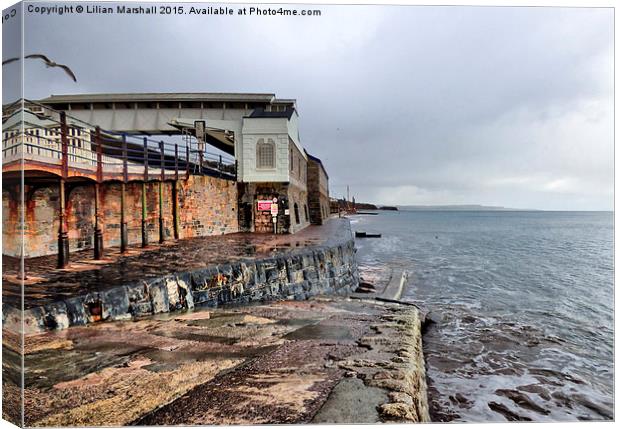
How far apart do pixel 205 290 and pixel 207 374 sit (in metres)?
2.73

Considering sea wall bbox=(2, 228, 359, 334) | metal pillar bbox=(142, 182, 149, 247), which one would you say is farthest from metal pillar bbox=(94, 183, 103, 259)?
sea wall bbox=(2, 228, 359, 334)

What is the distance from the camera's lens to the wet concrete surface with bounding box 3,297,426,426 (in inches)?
107

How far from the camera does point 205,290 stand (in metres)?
5.81

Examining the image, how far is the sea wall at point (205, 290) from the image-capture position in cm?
389

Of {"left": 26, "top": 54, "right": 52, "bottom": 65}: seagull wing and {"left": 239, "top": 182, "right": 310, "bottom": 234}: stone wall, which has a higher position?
{"left": 26, "top": 54, "right": 52, "bottom": 65}: seagull wing

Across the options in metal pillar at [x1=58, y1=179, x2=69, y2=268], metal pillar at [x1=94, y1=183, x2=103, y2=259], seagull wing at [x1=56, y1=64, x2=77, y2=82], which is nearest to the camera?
seagull wing at [x1=56, y1=64, x2=77, y2=82]

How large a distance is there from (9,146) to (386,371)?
4.07 metres

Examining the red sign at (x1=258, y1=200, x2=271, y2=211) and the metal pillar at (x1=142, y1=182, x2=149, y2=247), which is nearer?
the metal pillar at (x1=142, y1=182, x2=149, y2=247)

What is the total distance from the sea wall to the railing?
1.68 metres

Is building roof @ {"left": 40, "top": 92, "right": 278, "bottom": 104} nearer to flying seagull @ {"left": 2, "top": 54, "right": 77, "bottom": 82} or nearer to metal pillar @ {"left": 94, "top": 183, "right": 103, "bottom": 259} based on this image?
flying seagull @ {"left": 2, "top": 54, "right": 77, "bottom": 82}

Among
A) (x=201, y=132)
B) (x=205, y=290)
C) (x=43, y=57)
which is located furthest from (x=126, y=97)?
(x=201, y=132)

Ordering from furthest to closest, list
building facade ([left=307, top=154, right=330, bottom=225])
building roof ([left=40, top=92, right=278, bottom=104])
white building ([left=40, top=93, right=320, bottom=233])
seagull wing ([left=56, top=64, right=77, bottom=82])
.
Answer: building facade ([left=307, top=154, right=330, bottom=225]) < white building ([left=40, top=93, right=320, bottom=233]) < building roof ([left=40, top=92, right=278, bottom=104]) < seagull wing ([left=56, top=64, right=77, bottom=82])

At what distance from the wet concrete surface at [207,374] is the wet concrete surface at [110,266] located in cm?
56

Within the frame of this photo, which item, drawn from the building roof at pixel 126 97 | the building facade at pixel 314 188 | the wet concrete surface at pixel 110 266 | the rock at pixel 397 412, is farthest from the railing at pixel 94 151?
the building facade at pixel 314 188
